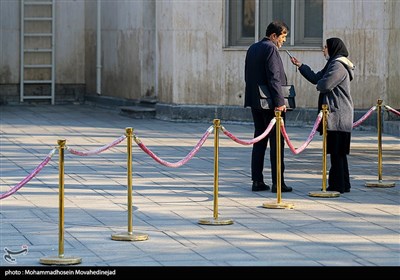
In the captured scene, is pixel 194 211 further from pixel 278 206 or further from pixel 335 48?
pixel 335 48

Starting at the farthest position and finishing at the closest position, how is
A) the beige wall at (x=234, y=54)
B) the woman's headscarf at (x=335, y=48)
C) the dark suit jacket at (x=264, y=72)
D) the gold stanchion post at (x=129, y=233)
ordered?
the beige wall at (x=234, y=54)
the woman's headscarf at (x=335, y=48)
the dark suit jacket at (x=264, y=72)
the gold stanchion post at (x=129, y=233)

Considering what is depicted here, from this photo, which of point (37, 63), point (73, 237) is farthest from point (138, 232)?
point (37, 63)

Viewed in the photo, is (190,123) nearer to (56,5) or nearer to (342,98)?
(56,5)

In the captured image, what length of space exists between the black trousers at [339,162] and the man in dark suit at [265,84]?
0.55 meters

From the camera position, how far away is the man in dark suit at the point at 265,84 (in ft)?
45.0

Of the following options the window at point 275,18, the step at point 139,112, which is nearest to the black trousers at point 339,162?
the window at point 275,18

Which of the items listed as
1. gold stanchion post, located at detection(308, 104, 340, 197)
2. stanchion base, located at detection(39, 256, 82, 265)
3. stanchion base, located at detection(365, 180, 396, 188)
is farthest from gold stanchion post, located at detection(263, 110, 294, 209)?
stanchion base, located at detection(39, 256, 82, 265)

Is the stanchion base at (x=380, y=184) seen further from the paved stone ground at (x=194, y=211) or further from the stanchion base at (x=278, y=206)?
the stanchion base at (x=278, y=206)

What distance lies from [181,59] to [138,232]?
1171 centimetres

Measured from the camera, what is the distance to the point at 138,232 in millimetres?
11102

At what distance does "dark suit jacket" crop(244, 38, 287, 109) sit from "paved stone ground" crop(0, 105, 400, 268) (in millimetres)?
1148

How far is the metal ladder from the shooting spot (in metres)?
27.2

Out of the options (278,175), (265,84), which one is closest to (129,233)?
(278,175)

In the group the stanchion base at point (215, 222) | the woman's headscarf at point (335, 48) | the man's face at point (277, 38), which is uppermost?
the man's face at point (277, 38)
